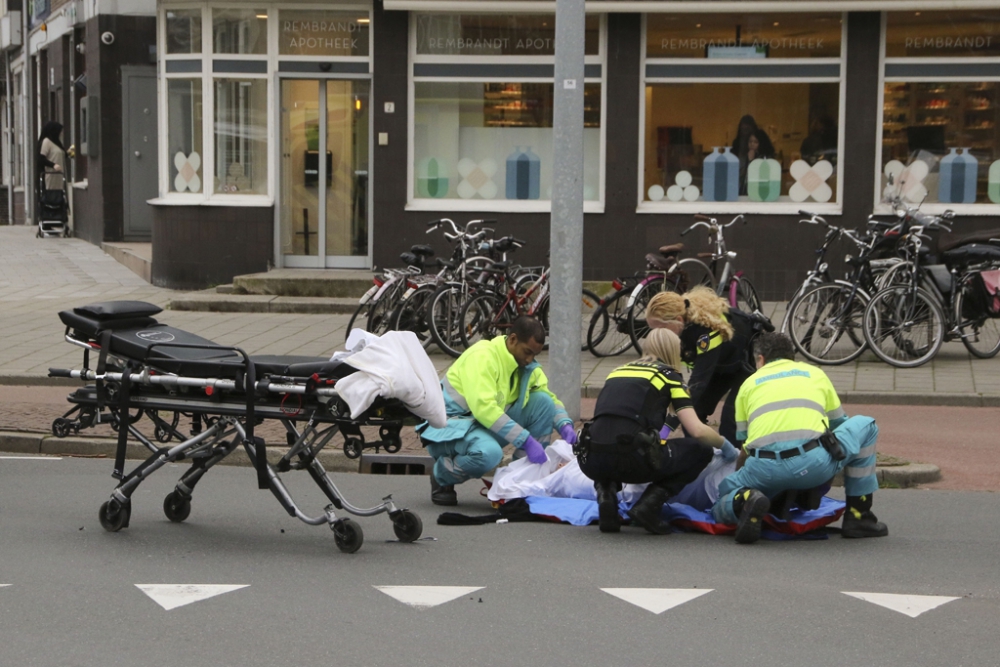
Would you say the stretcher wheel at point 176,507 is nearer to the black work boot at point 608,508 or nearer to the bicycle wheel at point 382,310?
the black work boot at point 608,508

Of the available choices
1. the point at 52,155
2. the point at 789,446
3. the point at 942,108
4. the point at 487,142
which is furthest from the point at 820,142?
the point at 52,155

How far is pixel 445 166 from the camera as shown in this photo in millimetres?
17203

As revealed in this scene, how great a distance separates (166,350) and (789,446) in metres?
3.21

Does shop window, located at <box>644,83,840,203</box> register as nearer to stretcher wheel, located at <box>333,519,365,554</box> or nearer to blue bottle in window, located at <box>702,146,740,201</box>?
blue bottle in window, located at <box>702,146,740,201</box>

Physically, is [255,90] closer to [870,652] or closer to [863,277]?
[863,277]

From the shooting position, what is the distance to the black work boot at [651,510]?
7.09 m

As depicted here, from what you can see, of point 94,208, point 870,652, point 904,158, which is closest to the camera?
point 870,652

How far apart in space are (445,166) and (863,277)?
6382 millimetres

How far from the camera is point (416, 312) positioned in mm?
12906

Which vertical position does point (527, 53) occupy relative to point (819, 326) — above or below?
above

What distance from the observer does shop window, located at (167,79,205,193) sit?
17.6m

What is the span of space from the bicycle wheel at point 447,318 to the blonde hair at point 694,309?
15.8 ft

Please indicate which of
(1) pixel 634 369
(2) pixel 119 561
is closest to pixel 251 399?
(2) pixel 119 561

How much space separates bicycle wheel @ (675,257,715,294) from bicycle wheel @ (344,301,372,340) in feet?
9.82
